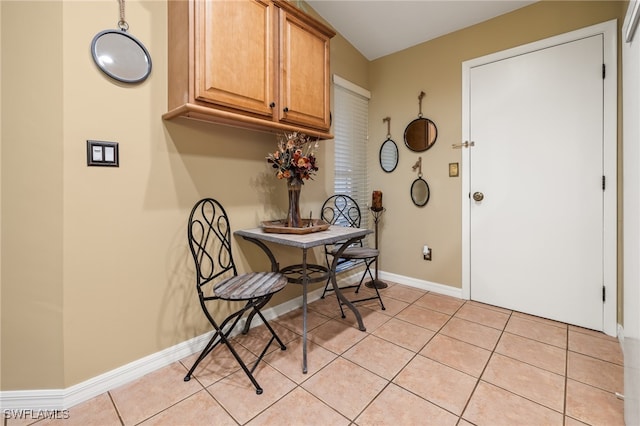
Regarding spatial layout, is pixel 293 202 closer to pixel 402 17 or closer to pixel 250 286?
pixel 250 286

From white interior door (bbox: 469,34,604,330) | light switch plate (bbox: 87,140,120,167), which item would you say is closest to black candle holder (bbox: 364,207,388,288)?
white interior door (bbox: 469,34,604,330)

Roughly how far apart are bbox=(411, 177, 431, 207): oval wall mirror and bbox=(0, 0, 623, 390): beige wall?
5.09 feet

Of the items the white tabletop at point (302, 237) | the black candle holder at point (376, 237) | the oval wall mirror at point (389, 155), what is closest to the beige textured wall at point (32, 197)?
the white tabletop at point (302, 237)

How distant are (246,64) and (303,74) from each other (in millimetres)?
481

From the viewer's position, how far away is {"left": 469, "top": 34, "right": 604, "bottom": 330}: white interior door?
2.10m

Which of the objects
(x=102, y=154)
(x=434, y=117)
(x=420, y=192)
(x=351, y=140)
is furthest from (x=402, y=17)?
(x=102, y=154)

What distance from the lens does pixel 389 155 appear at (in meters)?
3.18

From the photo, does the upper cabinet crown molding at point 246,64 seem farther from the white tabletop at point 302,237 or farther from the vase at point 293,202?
the white tabletop at point 302,237

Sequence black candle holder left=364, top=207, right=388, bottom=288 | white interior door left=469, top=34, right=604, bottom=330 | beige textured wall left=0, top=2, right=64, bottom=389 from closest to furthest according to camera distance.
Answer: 1. beige textured wall left=0, top=2, right=64, bottom=389
2. white interior door left=469, top=34, right=604, bottom=330
3. black candle holder left=364, top=207, right=388, bottom=288

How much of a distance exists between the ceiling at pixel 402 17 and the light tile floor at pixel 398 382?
104 inches

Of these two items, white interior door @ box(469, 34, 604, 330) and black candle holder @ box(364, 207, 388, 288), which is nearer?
white interior door @ box(469, 34, 604, 330)

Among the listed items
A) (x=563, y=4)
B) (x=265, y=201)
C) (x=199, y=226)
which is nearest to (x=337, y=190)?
(x=265, y=201)

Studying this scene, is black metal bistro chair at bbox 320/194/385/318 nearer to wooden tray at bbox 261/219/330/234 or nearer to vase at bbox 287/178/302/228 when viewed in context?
wooden tray at bbox 261/219/330/234

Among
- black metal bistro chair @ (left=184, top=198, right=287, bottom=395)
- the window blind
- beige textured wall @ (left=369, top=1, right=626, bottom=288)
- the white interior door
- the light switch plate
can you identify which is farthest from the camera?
the window blind
